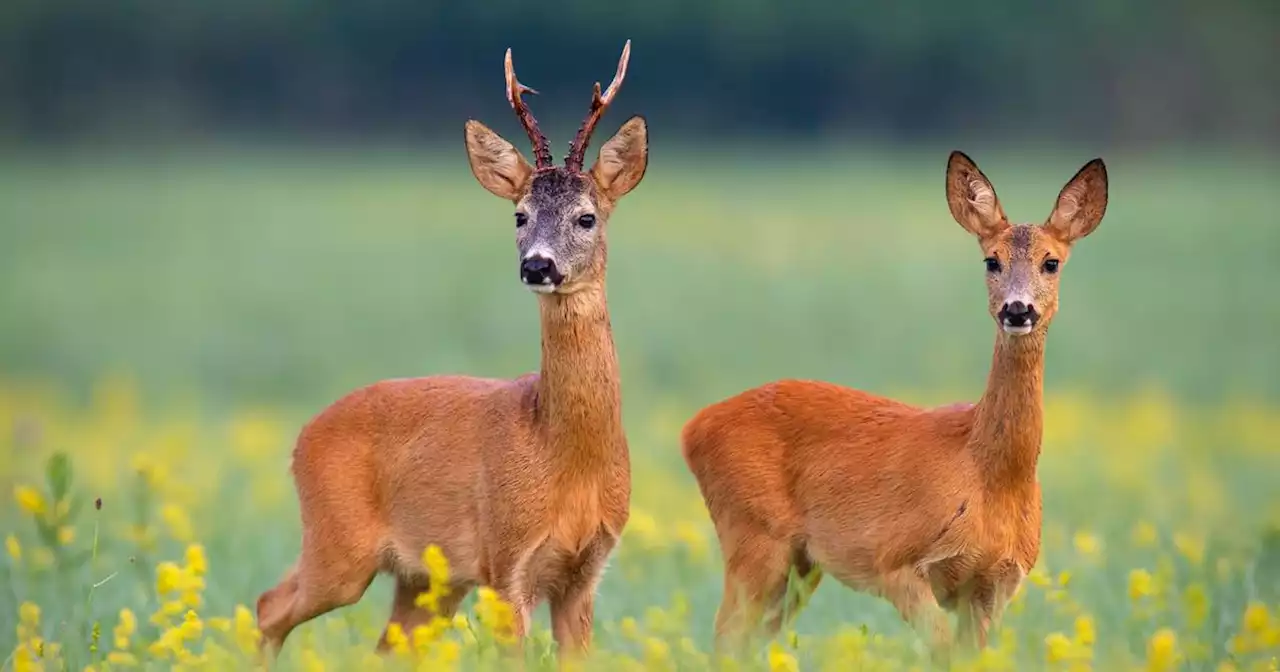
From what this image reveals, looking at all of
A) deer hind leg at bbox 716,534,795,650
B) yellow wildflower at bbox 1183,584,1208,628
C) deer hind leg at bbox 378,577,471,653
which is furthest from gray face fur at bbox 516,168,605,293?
yellow wildflower at bbox 1183,584,1208,628

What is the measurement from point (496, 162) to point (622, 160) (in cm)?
48

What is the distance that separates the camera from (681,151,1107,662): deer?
771cm

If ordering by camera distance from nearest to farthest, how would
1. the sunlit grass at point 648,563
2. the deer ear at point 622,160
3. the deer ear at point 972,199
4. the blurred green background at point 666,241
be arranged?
the sunlit grass at point 648,563 < the deer ear at point 972,199 < the deer ear at point 622,160 < the blurred green background at point 666,241

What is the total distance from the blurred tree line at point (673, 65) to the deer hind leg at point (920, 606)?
3670cm

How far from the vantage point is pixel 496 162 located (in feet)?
27.1

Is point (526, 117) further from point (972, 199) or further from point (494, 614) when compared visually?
point (494, 614)

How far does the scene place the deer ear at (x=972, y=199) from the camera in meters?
7.98

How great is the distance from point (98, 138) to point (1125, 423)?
35.8 meters

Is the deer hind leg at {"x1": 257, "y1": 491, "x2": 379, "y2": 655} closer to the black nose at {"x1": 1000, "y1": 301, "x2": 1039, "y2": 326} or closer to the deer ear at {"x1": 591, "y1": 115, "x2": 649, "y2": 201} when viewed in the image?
the deer ear at {"x1": 591, "y1": 115, "x2": 649, "y2": 201}

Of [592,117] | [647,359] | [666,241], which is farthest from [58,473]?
[666,241]

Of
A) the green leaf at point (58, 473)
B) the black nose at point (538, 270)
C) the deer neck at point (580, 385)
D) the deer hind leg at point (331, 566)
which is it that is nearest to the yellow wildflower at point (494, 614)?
the deer neck at point (580, 385)

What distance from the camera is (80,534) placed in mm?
11234

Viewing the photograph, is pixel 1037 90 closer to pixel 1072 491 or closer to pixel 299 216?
pixel 299 216

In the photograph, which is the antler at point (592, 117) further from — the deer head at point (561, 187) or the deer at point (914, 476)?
the deer at point (914, 476)
